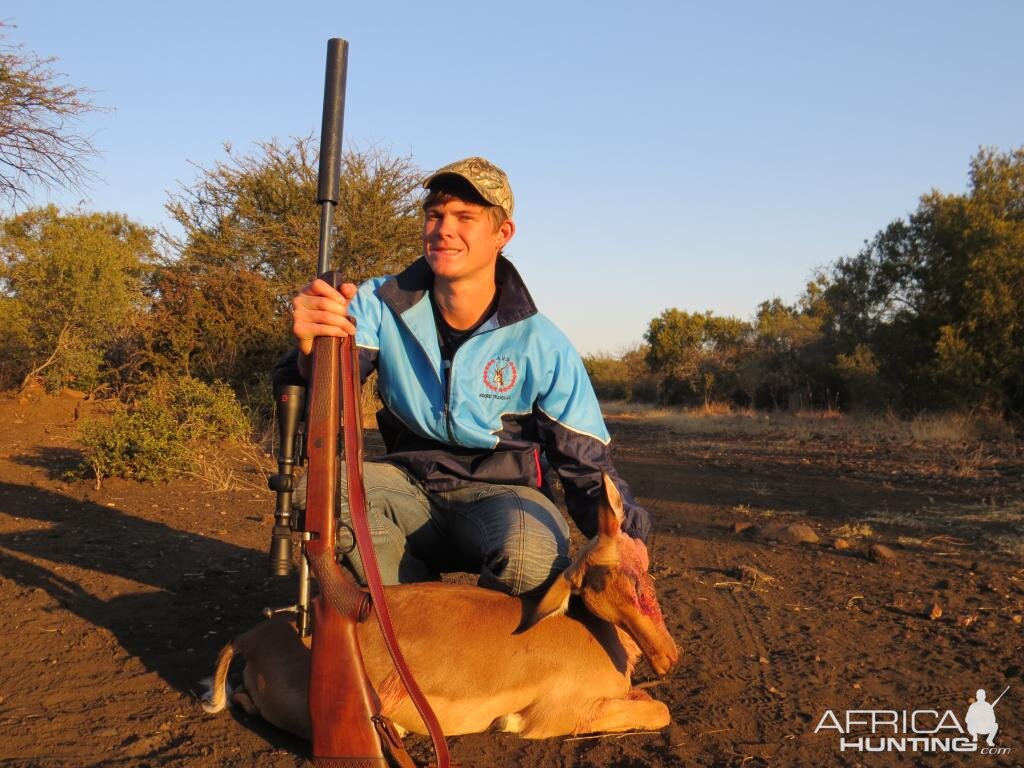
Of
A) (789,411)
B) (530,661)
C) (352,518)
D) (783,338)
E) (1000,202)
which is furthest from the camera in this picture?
(783,338)

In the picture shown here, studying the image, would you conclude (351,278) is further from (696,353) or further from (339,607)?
(696,353)

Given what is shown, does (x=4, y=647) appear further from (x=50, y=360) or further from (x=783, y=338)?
(x=783, y=338)

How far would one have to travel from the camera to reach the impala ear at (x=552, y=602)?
2754mm

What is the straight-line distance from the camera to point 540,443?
3.61 meters

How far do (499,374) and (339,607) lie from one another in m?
1.33

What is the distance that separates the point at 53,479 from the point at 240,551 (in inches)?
120

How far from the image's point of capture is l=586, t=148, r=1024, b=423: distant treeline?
59.4ft

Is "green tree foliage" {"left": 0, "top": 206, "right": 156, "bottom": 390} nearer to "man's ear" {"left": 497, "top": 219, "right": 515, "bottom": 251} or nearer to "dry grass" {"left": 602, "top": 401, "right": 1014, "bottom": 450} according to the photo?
"man's ear" {"left": 497, "top": 219, "right": 515, "bottom": 251}

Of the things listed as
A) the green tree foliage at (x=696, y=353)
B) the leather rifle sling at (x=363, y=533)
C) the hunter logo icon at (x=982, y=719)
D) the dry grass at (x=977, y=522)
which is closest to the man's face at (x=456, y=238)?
the leather rifle sling at (x=363, y=533)

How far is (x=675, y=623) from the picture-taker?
4141 mm

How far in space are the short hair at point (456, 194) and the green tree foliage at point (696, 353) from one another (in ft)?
93.1

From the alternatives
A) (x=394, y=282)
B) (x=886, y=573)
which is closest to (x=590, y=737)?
(x=394, y=282)

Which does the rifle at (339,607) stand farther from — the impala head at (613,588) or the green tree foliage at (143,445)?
the green tree foliage at (143,445)

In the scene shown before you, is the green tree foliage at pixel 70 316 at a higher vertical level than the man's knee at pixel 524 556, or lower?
higher
